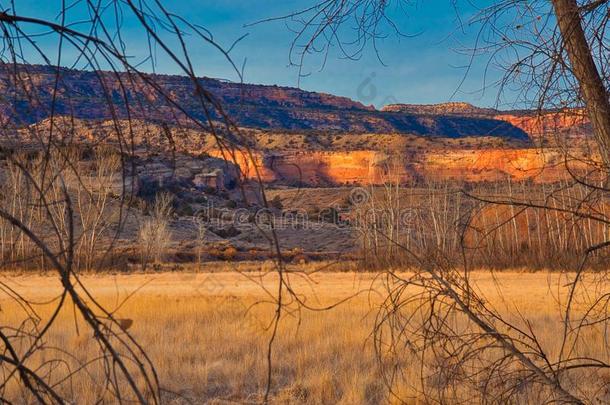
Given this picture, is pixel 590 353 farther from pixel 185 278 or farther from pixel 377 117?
pixel 377 117

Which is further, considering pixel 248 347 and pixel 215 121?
pixel 248 347

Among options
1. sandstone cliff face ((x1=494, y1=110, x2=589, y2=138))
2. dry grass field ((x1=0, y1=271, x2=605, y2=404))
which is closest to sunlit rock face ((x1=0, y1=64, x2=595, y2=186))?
sandstone cliff face ((x1=494, y1=110, x2=589, y2=138))

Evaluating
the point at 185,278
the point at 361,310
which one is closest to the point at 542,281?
the point at 361,310

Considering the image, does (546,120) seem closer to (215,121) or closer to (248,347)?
(215,121)

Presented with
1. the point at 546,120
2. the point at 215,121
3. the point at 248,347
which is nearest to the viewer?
the point at 215,121

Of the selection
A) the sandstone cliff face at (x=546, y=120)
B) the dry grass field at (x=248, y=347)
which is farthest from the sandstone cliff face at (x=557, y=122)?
the dry grass field at (x=248, y=347)

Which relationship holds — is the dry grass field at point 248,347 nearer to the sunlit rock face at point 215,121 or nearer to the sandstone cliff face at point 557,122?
the sunlit rock face at point 215,121

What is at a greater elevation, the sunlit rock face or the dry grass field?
the sunlit rock face

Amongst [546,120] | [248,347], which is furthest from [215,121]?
[248,347]

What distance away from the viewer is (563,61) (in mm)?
2527

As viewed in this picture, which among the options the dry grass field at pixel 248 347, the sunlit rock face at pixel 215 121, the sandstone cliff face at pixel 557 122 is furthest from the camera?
the dry grass field at pixel 248 347

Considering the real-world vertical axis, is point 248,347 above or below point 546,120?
below

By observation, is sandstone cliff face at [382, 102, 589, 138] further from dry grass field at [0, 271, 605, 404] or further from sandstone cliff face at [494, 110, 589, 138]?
dry grass field at [0, 271, 605, 404]

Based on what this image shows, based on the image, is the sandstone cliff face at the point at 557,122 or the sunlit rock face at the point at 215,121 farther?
Result: the sandstone cliff face at the point at 557,122
